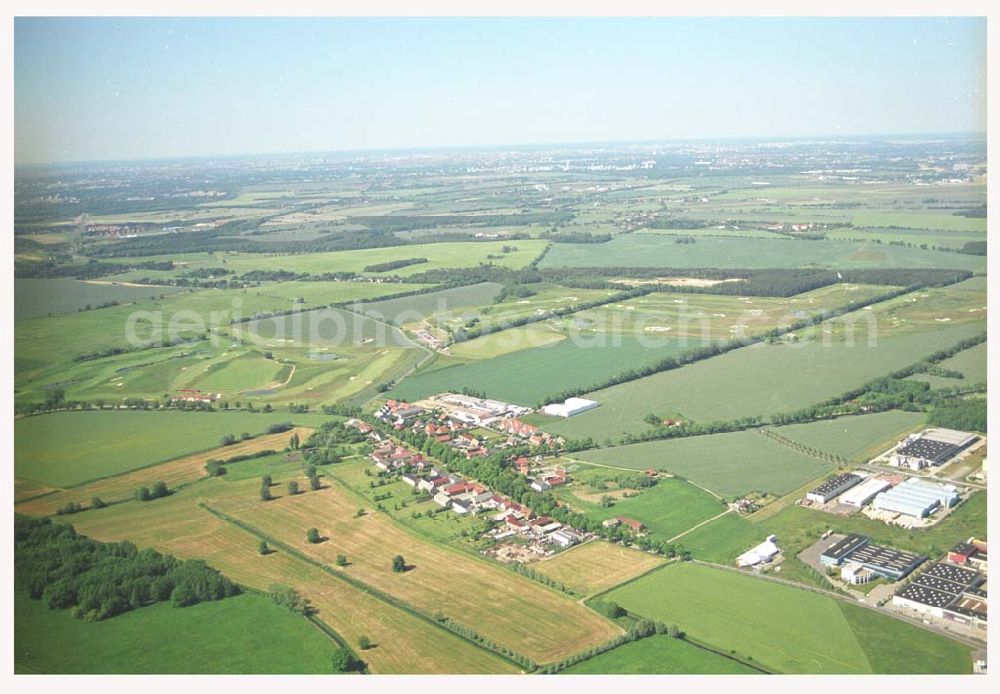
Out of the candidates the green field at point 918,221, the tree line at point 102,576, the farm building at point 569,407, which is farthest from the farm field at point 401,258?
the tree line at point 102,576

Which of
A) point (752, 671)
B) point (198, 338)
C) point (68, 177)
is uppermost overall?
point (68, 177)

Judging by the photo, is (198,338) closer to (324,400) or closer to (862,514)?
(324,400)

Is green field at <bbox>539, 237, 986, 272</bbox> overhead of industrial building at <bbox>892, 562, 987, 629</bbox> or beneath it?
overhead

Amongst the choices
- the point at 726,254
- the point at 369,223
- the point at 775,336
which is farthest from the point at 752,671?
the point at 369,223

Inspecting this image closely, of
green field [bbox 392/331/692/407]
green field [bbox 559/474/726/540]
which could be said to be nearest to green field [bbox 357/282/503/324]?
green field [bbox 392/331/692/407]

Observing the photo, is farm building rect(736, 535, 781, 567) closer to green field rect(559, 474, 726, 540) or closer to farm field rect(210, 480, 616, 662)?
green field rect(559, 474, 726, 540)

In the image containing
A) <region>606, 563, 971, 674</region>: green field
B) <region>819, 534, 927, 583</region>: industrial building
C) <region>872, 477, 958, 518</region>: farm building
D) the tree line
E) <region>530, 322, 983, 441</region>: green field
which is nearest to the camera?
<region>606, 563, 971, 674</region>: green field
